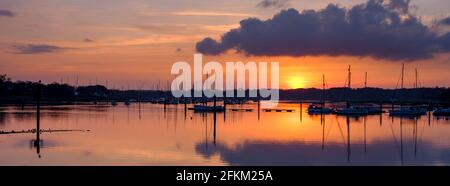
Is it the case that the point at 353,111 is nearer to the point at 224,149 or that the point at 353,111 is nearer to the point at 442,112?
the point at 442,112

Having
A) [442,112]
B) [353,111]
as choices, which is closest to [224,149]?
[353,111]

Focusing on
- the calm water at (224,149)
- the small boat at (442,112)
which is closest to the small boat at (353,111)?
the small boat at (442,112)

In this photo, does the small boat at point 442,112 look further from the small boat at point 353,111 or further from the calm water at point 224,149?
the calm water at point 224,149

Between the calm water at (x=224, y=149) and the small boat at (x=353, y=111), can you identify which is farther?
the small boat at (x=353, y=111)

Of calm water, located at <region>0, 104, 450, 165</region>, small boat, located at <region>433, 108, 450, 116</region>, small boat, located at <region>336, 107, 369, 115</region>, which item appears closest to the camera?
calm water, located at <region>0, 104, 450, 165</region>

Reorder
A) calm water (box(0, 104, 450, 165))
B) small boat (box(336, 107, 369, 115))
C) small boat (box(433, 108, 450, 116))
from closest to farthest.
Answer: calm water (box(0, 104, 450, 165)), small boat (box(433, 108, 450, 116)), small boat (box(336, 107, 369, 115))

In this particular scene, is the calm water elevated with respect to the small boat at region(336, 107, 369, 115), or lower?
lower

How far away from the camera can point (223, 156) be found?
99.6ft

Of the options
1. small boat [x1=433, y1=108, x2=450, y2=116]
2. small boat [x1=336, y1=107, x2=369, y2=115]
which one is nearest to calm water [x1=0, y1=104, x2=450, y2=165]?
small boat [x1=336, y1=107, x2=369, y2=115]

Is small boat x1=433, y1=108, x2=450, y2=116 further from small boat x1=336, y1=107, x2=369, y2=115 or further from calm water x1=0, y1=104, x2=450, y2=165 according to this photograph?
calm water x1=0, y1=104, x2=450, y2=165

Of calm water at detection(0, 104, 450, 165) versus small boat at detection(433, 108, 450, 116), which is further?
small boat at detection(433, 108, 450, 116)

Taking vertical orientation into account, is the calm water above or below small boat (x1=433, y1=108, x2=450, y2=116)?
below
